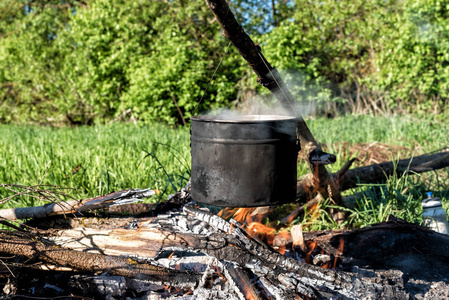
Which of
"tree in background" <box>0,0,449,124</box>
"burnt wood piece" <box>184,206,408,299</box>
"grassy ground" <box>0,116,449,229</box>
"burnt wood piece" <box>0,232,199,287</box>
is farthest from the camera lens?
"tree in background" <box>0,0,449,124</box>

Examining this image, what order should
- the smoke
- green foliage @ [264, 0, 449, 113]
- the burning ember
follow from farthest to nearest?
the smoke < green foliage @ [264, 0, 449, 113] < the burning ember

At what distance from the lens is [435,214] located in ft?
10.4

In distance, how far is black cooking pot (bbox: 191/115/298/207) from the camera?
7.57 ft

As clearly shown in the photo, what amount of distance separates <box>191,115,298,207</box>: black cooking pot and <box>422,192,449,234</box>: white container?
1.35 metres

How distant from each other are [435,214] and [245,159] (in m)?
1.74

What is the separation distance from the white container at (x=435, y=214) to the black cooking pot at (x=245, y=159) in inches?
53.1

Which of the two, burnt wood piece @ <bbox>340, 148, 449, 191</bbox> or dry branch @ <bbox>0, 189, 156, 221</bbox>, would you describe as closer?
dry branch @ <bbox>0, 189, 156, 221</bbox>

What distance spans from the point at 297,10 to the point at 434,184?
7.07 meters

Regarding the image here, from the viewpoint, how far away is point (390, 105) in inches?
401

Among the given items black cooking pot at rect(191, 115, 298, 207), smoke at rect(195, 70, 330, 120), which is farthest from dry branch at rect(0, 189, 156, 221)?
smoke at rect(195, 70, 330, 120)

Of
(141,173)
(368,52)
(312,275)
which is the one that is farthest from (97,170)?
(368,52)

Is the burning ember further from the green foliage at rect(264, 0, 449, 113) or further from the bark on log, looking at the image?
the green foliage at rect(264, 0, 449, 113)

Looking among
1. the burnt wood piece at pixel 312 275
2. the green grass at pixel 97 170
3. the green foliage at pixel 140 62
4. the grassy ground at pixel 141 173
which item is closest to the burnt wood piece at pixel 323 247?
the burnt wood piece at pixel 312 275

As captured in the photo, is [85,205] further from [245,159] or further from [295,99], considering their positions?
[295,99]
